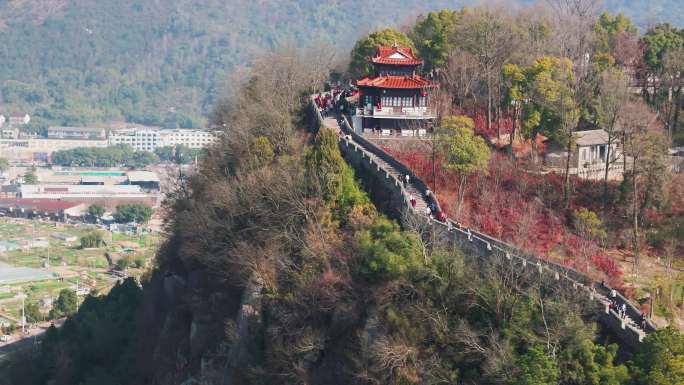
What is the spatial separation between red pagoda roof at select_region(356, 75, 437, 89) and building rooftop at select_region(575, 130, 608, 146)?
6.59 meters

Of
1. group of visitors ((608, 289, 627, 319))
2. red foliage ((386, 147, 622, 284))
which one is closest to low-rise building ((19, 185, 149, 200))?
red foliage ((386, 147, 622, 284))

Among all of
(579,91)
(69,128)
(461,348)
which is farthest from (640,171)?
(69,128)

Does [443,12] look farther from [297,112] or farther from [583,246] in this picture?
[583,246]

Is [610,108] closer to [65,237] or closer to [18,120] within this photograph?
[65,237]

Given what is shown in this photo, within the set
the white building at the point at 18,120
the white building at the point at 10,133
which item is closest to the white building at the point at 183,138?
the white building at the point at 10,133

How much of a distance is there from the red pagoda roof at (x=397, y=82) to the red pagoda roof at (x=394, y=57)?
2.08 ft

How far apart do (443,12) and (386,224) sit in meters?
20.5

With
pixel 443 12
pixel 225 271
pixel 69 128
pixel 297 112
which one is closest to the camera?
pixel 225 271

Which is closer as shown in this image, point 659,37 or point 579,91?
point 579,91

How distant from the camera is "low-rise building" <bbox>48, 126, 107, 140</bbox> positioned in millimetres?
161250

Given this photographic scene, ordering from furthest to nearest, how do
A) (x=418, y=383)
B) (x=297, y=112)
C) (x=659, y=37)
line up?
(x=297, y=112), (x=659, y=37), (x=418, y=383)

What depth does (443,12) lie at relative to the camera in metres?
45.8

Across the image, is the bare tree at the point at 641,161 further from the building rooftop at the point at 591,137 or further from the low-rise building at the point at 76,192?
the low-rise building at the point at 76,192

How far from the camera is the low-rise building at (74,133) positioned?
16125cm
